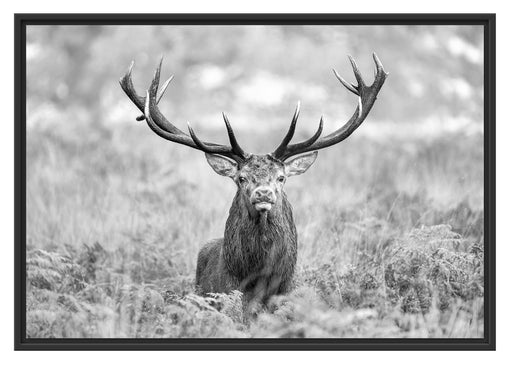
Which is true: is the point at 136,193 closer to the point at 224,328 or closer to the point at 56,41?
the point at 224,328

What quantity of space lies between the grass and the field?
0.02 m

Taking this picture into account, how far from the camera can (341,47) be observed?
20.1m

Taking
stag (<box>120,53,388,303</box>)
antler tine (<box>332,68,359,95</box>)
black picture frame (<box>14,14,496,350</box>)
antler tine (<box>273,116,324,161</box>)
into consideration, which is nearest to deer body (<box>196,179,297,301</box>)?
stag (<box>120,53,388,303</box>)

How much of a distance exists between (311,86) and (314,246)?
37.8 ft

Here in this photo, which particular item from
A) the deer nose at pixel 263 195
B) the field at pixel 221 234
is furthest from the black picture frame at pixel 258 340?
the deer nose at pixel 263 195

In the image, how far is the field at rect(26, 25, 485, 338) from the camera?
6.73 meters

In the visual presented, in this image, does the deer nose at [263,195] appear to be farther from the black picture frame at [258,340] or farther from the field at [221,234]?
the black picture frame at [258,340]

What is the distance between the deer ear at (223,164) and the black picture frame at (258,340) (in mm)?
1085

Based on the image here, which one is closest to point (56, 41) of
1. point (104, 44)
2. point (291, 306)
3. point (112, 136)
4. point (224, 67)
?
point (104, 44)

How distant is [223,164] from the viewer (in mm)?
7699

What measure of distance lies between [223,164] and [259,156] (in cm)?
36

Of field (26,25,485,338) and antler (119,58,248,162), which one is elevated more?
antler (119,58,248,162)

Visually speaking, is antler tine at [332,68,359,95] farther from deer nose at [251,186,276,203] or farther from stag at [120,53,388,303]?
deer nose at [251,186,276,203]

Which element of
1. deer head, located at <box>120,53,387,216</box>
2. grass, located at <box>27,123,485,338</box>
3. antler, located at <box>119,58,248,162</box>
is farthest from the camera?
antler, located at <box>119,58,248,162</box>
